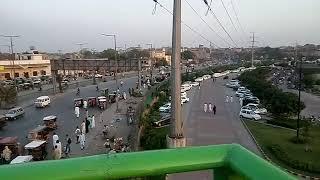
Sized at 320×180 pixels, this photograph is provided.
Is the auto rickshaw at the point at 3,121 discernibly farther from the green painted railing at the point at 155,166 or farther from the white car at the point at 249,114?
the green painted railing at the point at 155,166

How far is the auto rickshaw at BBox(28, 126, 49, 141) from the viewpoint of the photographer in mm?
20562

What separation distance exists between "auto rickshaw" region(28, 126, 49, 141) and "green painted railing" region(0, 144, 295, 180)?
20215mm

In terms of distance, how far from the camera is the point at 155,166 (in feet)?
4.86

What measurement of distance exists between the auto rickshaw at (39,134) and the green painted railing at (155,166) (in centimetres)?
2022

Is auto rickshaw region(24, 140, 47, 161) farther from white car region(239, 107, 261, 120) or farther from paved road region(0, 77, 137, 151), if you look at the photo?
white car region(239, 107, 261, 120)

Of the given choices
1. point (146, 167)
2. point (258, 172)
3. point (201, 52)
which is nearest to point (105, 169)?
point (146, 167)

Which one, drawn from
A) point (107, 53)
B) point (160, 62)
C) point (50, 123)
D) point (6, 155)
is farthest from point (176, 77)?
point (107, 53)

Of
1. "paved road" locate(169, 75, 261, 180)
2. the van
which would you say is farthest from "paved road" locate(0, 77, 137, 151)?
"paved road" locate(169, 75, 261, 180)

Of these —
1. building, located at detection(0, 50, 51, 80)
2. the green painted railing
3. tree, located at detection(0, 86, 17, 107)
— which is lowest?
tree, located at detection(0, 86, 17, 107)

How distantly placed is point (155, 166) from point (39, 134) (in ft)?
68.7

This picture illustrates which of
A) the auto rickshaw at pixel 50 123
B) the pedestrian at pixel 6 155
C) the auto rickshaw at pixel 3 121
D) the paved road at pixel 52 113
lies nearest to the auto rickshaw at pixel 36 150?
the pedestrian at pixel 6 155

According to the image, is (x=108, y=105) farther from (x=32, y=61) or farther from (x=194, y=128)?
(x=32, y=61)

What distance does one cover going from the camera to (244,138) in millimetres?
22906

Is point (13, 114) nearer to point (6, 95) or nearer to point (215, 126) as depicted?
point (6, 95)
